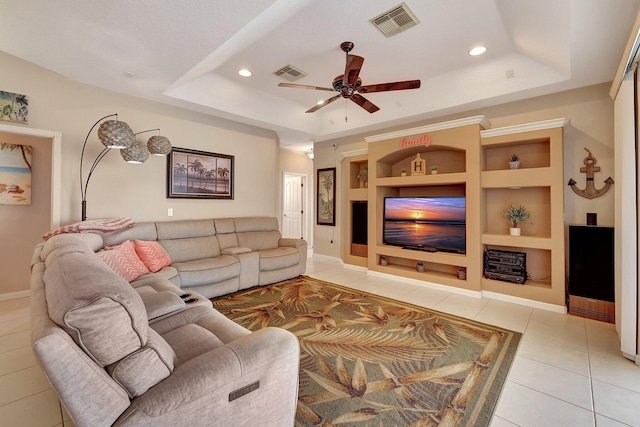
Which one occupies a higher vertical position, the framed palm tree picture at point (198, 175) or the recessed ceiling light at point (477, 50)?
the recessed ceiling light at point (477, 50)

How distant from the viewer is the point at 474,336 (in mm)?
2684

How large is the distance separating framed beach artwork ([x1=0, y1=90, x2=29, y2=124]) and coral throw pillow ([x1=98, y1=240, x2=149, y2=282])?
1.85 metres

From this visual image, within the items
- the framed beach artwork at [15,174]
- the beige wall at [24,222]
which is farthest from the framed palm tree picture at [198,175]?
the framed beach artwork at [15,174]

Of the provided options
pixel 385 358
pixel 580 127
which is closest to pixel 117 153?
pixel 385 358

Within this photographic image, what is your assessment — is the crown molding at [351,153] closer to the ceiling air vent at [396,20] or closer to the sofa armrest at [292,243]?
the sofa armrest at [292,243]

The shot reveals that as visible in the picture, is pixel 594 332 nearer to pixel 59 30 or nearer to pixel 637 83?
pixel 637 83

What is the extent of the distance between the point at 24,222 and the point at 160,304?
11.2 feet

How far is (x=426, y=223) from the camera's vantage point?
4.45 meters

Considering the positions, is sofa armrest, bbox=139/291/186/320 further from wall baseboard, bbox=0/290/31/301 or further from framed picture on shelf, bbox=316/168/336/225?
framed picture on shelf, bbox=316/168/336/225

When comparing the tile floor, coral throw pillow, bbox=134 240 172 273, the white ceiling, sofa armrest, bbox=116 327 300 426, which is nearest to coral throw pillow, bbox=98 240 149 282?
coral throw pillow, bbox=134 240 172 273

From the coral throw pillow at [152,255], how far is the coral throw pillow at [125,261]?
8 cm

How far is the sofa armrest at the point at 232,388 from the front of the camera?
1017 mm

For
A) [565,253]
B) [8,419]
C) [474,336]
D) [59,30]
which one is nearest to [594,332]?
[565,253]

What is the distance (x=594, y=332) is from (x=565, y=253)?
3.25 ft
